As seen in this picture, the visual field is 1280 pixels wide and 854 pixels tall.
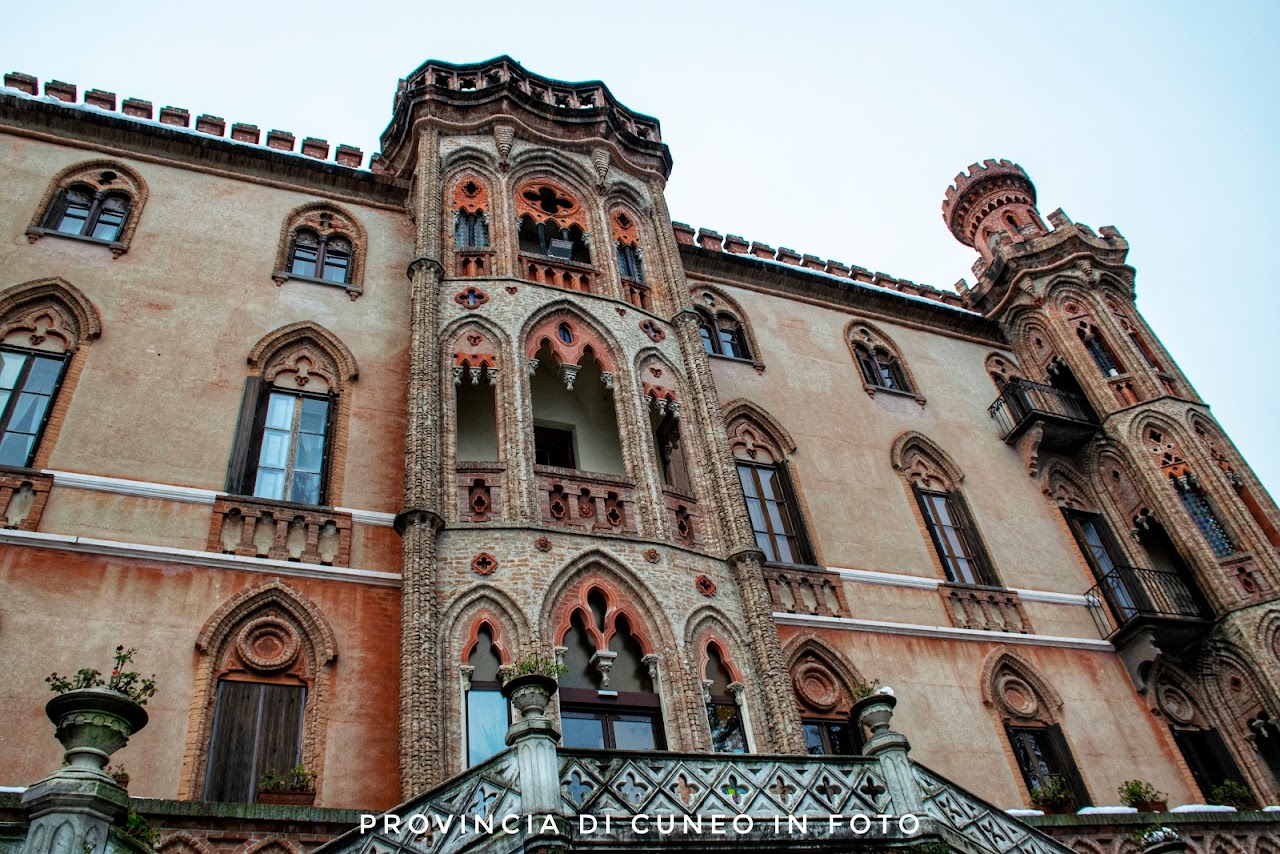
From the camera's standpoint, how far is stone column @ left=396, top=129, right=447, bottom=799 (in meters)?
10.1

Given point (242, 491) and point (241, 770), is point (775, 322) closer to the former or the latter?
point (242, 491)

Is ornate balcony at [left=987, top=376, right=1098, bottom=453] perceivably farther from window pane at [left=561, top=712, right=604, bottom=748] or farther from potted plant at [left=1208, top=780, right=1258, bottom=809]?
window pane at [left=561, top=712, right=604, bottom=748]

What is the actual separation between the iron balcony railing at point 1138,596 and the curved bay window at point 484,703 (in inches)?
434

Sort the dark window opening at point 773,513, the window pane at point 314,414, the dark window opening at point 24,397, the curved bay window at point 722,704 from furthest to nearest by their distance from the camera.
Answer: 1. the dark window opening at point 773,513
2. the window pane at point 314,414
3. the dark window opening at point 24,397
4. the curved bay window at point 722,704

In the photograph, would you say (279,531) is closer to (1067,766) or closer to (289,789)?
(289,789)

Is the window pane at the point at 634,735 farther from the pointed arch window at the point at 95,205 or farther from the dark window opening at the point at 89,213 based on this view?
the dark window opening at the point at 89,213

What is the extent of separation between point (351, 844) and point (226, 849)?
7.22 ft

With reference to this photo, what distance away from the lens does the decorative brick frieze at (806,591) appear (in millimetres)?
14852

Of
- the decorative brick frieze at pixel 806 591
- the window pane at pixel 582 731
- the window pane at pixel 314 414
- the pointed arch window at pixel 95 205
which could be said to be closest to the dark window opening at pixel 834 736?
the decorative brick frieze at pixel 806 591

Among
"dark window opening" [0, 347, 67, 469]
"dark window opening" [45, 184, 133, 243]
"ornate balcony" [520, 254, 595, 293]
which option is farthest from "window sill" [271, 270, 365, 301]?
"dark window opening" [0, 347, 67, 469]

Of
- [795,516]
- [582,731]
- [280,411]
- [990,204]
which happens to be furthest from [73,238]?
[990,204]

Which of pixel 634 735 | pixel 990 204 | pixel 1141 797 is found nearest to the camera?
pixel 634 735

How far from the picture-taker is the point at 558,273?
15.8 meters

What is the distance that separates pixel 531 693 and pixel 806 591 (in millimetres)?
7425
